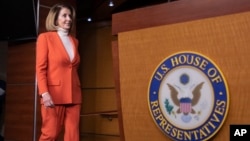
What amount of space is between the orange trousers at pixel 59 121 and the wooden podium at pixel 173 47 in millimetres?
1069

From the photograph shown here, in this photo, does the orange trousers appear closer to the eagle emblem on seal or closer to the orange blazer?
the orange blazer

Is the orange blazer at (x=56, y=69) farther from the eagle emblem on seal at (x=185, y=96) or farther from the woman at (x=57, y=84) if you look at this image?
the eagle emblem on seal at (x=185, y=96)

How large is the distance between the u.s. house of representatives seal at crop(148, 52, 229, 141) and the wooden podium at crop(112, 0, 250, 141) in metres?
0.02

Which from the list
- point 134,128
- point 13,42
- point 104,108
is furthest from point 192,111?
point 104,108

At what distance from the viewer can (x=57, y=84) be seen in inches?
77.5

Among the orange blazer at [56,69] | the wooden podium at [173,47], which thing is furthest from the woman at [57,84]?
the wooden podium at [173,47]

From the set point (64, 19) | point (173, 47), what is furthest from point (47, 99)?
point (173, 47)

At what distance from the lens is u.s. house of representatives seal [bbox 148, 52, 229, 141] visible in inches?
29.0

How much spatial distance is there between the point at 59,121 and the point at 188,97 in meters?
1.37

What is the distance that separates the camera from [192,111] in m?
0.77

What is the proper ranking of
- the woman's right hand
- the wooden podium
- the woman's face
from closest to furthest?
the wooden podium
the woman's right hand
the woman's face

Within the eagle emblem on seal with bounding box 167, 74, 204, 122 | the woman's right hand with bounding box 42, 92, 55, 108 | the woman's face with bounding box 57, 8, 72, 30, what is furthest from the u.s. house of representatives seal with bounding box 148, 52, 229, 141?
the woman's face with bounding box 57, 8, 72, 30

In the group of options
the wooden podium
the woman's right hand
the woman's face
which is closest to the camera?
A: the wooden podium

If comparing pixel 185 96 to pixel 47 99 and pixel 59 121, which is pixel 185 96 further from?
pixel 59 121
